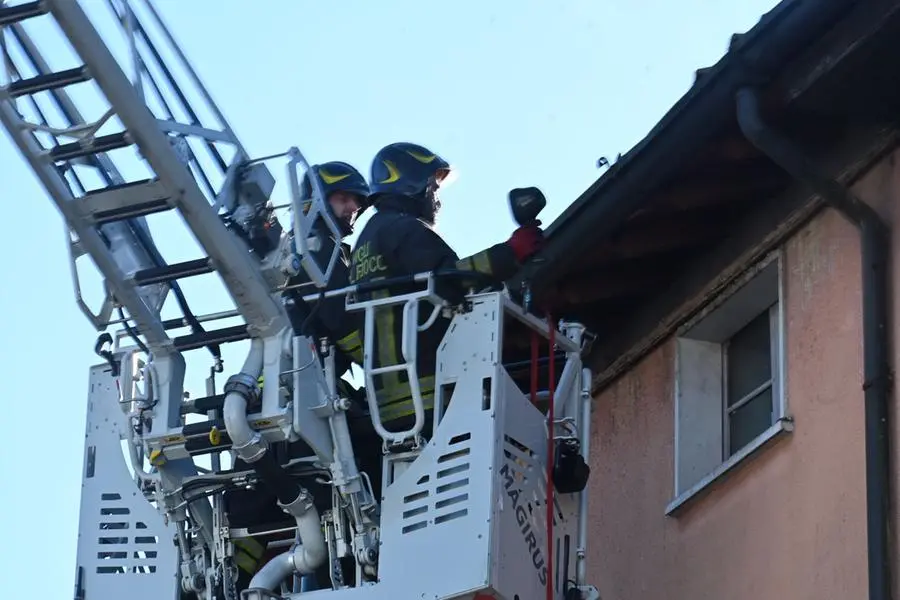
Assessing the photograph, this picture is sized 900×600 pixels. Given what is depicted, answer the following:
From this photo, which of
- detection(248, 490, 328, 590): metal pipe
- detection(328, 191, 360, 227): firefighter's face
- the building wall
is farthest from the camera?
detection(328, 191, 360, 227): firefighter's face

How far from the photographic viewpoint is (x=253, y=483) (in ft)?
30.8

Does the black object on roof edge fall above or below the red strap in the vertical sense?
above

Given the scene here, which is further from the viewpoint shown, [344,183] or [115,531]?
[344,183]

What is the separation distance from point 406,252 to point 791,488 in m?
2.05

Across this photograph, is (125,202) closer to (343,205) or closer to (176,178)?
(176,178)

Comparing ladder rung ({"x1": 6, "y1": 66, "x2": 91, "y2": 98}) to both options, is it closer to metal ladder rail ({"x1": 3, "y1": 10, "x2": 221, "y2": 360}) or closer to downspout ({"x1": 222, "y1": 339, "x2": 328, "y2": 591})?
metal ladder rail ({"x1": 3, "y1": 10, "x2": 221, "y2": 360})

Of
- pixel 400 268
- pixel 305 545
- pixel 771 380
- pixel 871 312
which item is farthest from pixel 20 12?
pixel 771 380

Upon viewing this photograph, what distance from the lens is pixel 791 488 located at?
9.55 meters

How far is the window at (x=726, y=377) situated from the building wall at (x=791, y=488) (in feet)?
0.31

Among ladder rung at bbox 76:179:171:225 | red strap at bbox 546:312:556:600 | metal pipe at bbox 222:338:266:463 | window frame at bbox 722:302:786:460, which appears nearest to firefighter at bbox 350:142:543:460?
red strap at bbox 546:312:556:600

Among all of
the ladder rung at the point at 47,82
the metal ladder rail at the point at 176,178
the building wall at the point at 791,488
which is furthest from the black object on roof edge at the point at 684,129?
the ladder rung at the point at 47,82

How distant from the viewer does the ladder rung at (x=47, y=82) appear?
28.7 feet

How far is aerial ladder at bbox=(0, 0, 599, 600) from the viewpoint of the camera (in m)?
8.79

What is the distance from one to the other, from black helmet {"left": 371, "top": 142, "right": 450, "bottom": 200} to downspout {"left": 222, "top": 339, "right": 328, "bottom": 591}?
1135 mm
